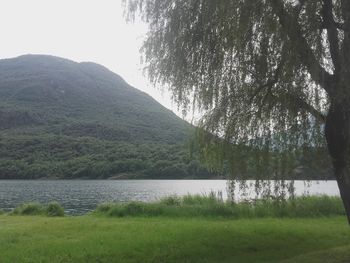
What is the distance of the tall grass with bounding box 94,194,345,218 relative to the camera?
20.5 meters

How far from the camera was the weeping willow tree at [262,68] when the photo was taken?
9961 mm

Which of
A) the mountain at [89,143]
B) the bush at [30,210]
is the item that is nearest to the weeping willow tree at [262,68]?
the bush at [30,210]

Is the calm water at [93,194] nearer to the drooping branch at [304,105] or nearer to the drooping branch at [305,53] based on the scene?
the drooping branch at [304,105]

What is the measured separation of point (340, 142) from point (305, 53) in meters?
2.29

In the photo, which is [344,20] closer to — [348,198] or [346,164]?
[346,164]

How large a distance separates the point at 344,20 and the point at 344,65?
3.50 feet

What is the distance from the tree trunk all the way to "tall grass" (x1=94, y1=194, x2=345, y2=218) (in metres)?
8.92

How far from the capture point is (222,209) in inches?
819

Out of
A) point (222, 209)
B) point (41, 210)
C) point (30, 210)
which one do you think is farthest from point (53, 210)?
point (222, 209)

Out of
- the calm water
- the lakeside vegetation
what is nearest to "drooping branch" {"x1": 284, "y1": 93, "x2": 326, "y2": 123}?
the calm water

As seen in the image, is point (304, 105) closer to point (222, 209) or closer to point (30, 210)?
point (222, 209)

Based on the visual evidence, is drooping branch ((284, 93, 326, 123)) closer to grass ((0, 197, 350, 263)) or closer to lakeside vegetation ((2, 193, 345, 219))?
grass ((0, 197, 350, 263))

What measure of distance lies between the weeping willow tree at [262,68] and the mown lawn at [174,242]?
95.1 inches

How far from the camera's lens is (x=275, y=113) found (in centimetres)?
1153
